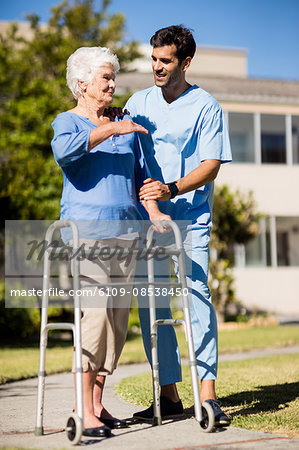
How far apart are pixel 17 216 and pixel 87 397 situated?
24.9 feet

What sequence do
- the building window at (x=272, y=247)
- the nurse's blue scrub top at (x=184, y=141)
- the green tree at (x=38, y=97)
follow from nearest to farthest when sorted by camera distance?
the nurse's blue scrub top at (x=184, y=141) < the green tree at (x=38, y=97) < the building window at (x=272, y=247)

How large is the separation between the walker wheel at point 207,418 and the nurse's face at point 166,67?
193 cm

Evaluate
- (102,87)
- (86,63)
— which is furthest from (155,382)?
(86,63)

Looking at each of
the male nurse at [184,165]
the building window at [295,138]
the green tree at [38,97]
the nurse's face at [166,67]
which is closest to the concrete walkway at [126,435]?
the male nurse at [184,165]

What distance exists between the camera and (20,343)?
A: 1154 centimetres

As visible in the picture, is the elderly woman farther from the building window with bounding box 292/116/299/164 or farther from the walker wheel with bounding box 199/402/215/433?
the building window with bounding box 292/116/299/164

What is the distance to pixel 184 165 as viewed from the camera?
4199 millimetres

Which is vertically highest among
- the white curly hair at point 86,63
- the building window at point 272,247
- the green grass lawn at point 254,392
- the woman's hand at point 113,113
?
the white curly hair at point 86,63

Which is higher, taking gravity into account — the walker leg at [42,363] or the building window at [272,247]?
the building window at [272,247]

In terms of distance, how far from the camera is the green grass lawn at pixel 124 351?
743cm

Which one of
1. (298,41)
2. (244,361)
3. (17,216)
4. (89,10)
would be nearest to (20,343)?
(17,216)

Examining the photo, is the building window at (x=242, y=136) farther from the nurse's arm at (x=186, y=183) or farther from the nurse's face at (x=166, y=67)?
the nurse's arm at (x=186, y=183)

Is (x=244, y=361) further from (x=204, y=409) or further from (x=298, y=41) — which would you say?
(x=298, y=41)

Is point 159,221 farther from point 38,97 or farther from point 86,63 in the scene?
point 38,97
